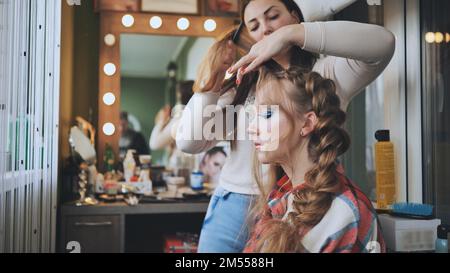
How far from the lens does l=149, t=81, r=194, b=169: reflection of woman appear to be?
4.80 feet

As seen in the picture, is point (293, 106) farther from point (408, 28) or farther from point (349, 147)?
point (408, 28)

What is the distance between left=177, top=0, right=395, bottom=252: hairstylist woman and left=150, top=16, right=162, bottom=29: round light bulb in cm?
35

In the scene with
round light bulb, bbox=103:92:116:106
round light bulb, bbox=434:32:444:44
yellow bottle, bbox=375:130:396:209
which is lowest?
yellow bottle, bbox=375:130:396:209

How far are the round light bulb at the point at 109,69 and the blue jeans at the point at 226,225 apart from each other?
553mm

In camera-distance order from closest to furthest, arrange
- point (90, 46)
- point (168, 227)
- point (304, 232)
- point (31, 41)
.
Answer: point (304, 232) < point (31, 41) < point (90, 46) < point (168, 227)

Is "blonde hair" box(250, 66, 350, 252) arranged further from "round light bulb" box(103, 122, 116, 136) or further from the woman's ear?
"round light bulb" box(103, 122, 116, 136)

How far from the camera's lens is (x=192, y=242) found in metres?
1.54

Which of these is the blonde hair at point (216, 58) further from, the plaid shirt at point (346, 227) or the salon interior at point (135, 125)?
→ the plaid shirt at point (346, 227)

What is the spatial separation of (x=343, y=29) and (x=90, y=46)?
83cm

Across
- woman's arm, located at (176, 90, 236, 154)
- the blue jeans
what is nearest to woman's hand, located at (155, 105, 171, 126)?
woman's arm, located at (176, 90, 236, 154)

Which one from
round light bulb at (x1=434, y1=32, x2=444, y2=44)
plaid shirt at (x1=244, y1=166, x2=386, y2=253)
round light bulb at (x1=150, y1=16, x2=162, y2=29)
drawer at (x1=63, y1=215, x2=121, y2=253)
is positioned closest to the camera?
plaid shirt at (x1=244, y1=166, x2=386, y2=253)

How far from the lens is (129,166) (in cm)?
157

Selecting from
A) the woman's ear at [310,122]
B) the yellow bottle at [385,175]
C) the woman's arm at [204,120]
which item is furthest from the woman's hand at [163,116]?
the yellow bottle at [385,175]
